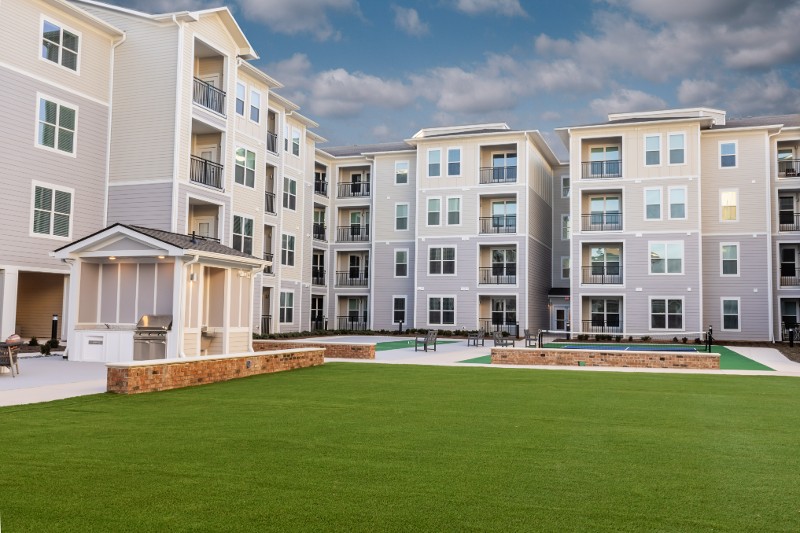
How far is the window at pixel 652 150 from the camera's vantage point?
35.8 meters

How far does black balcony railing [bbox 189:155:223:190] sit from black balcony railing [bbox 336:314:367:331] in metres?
19.0

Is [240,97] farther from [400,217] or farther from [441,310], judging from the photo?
[441,310]

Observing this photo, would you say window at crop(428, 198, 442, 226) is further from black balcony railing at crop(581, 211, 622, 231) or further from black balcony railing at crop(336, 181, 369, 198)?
black balcony railing at crop(581, 211, 622, 231)

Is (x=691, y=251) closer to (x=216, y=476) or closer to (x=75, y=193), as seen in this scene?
(x=75, y=193)

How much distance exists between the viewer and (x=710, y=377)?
53.0 ft

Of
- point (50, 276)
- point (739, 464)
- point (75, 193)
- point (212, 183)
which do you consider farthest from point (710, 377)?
point (50, 276)

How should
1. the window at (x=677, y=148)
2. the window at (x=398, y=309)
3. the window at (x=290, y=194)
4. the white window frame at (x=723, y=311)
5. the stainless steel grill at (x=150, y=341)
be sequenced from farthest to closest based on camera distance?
the window at (x=398, y=309) → the window at (x=290, y=194) → the window at (x=677, y=148) → the white window frame at (x=723, y=311) → the stainless steel grill at (x=150, y=341)

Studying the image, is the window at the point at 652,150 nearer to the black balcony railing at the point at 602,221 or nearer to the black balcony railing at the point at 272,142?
the black balcony railing at the point at 602,221

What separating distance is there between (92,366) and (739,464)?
14.7 m

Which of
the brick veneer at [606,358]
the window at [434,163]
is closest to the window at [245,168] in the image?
the window at [434,163]

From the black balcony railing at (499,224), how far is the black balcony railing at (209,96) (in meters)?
18.2

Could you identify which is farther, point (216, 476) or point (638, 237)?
point (638, 237)

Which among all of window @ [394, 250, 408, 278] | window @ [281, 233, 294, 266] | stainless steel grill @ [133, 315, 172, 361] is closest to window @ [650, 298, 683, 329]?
window @ [394, 250, 408, 278]

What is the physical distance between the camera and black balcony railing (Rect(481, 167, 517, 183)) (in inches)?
1563
